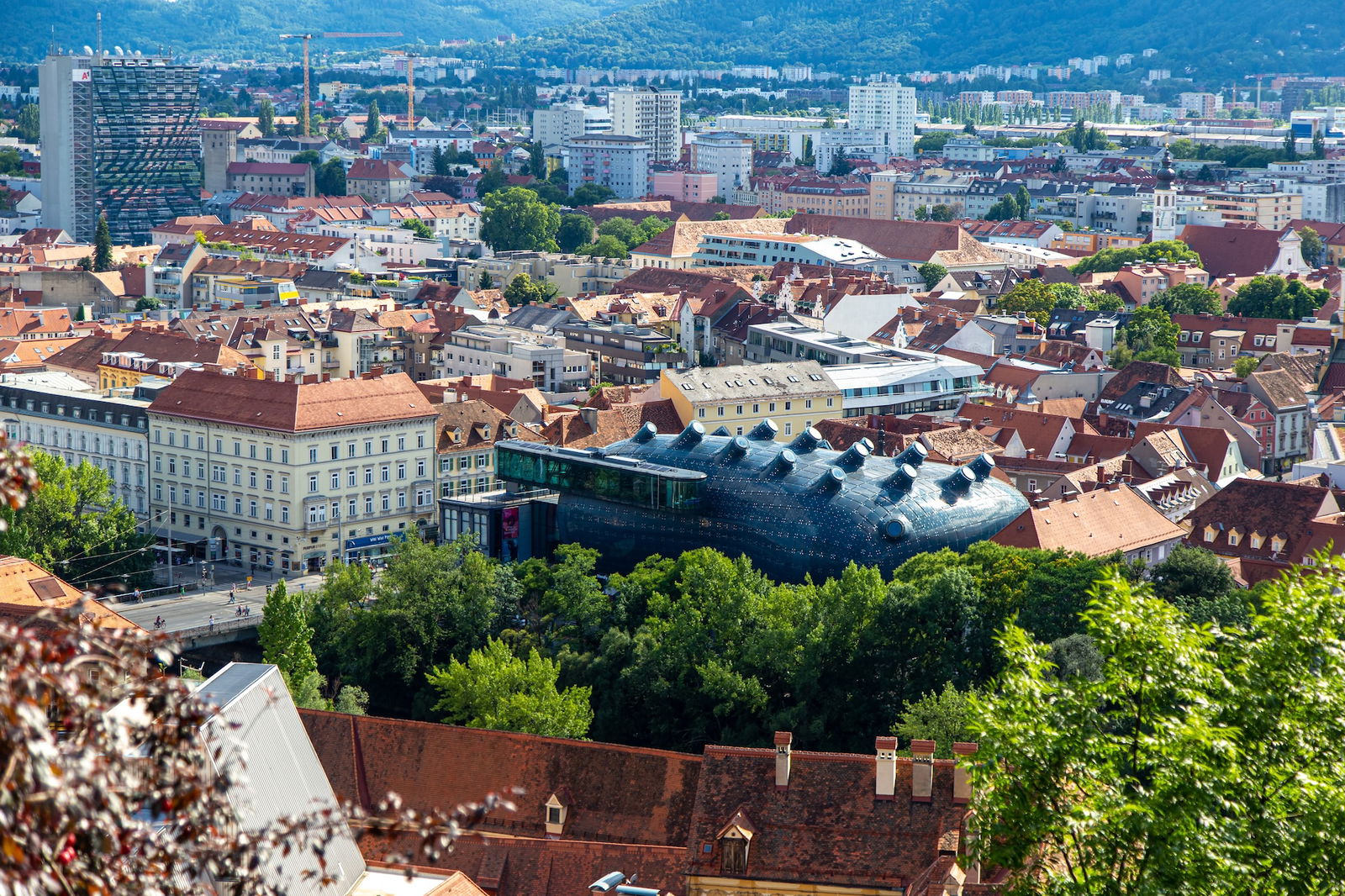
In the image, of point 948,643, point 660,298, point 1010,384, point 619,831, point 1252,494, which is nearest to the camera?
point 619,831

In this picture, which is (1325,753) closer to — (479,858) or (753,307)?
(479,858)

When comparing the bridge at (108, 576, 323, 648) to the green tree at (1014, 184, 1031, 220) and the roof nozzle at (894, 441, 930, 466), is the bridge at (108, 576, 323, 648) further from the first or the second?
the green tree at (1014, 184, 1031, 220)

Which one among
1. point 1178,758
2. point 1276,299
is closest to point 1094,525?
point 1178,758

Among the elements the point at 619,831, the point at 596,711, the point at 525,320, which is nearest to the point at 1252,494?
the point at 596,711

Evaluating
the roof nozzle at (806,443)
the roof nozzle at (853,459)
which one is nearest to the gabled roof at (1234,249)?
the roof nozzle at (806,443)

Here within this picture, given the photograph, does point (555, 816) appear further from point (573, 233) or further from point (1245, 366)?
point (573, 233)

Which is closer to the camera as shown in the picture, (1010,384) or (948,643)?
(948,643)

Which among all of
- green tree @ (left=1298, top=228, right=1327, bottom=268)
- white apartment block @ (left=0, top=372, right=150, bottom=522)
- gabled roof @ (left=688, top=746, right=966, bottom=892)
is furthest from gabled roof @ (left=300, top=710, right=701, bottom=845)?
green tree @ (left=1298, top=228, right=1327, bottom=268)
